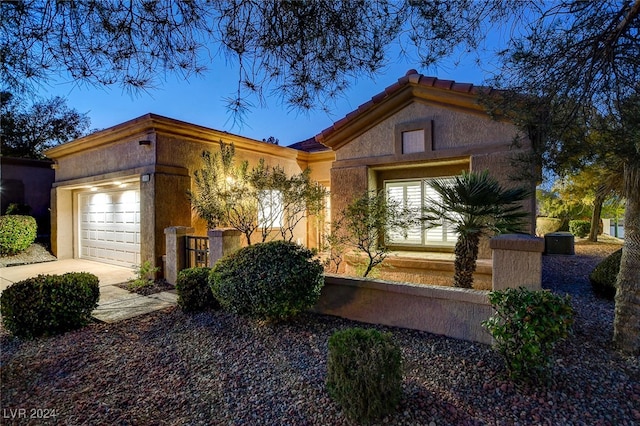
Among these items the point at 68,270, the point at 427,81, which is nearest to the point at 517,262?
the point at 427,81

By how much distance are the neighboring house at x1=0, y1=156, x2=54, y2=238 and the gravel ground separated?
12341 mm

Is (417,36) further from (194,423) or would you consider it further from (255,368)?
(194,423)

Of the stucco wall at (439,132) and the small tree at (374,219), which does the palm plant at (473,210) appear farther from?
the stucco wall at (439,132)

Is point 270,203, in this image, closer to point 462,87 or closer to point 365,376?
point 462,87

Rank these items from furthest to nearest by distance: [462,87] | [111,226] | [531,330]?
[111,226], [462,87], [531,330]

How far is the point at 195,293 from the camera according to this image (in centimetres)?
588

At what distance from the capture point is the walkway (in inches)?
241

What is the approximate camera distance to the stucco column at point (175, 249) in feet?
27.0

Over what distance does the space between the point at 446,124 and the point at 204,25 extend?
6.55 meters

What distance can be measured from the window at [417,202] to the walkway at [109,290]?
6.14 metres

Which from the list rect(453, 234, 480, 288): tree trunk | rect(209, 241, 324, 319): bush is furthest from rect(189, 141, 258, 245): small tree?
rect(453, 234, 480, 288): tree trunk

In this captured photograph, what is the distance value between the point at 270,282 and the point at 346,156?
589 centimetres

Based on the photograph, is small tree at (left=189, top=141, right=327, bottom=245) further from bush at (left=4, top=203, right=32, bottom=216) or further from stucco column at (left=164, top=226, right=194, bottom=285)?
bush at (left=4, top=203, right=32, bottom=216)

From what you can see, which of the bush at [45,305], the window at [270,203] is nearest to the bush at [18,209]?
the window at [270,203]
